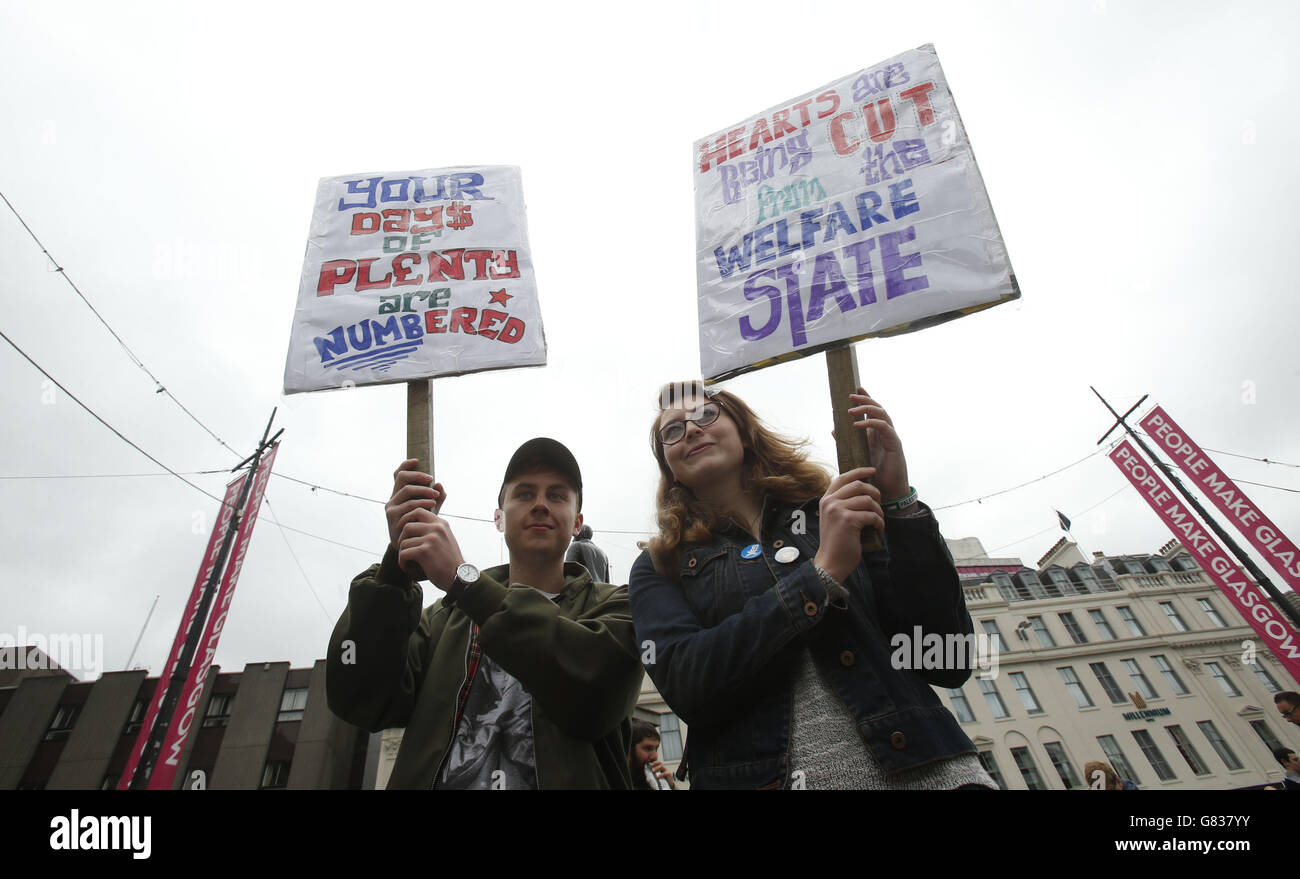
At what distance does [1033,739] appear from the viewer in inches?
1025

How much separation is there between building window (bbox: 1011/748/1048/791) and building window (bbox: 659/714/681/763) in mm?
14831

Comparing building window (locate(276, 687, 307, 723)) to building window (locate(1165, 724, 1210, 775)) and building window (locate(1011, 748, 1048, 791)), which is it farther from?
building window (locate(1165, 724, 1210, 775))

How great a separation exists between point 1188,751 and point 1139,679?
124 inches

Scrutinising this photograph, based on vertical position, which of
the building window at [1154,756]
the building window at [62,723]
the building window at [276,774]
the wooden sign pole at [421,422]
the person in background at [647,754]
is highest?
the wooden sign pole at [421,422]

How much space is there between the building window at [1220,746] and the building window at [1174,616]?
16.0ft

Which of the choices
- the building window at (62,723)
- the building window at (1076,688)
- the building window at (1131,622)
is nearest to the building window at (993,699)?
the building window at (1076,688)

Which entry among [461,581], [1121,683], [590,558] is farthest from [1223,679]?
[461,581]

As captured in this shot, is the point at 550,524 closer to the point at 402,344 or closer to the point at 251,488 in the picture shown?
the point at 402,344

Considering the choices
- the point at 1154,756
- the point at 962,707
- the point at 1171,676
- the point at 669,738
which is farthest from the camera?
the point at 1171,676

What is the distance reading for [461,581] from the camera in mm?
2137

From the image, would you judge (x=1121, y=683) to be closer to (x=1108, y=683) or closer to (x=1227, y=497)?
(x=1108, y=683)

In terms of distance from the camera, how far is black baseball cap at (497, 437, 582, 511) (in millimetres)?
2844

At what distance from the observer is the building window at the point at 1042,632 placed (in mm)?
29453

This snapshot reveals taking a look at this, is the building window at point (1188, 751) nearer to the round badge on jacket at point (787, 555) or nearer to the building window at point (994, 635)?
the building window at point (994, 635)
